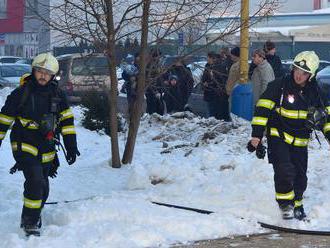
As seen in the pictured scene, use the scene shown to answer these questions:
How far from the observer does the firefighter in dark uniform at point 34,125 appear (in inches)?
251

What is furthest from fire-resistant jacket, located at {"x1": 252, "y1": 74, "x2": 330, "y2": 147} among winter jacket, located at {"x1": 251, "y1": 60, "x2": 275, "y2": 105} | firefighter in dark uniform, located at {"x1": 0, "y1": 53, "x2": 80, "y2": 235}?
winter jacket, located at {"x1": 251, "y1": 60, "x2": 275, "y2": 105}

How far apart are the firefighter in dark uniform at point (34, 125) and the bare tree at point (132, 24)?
279cm

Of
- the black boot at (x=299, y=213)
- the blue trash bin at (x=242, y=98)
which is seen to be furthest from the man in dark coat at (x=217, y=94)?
the black boot at (x=299, y=213)

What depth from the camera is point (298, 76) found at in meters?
6.80

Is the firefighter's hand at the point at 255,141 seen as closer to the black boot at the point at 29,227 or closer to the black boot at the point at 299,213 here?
the black boot at the point at 299,213

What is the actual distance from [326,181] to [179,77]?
19.7 ft

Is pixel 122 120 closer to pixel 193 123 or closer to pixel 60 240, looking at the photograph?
pixel 193 123

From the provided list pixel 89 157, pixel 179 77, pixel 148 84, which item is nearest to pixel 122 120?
pixel 179 77

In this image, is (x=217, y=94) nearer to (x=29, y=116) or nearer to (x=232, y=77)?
(x=232, y=77)

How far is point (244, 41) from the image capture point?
1168 centimetres

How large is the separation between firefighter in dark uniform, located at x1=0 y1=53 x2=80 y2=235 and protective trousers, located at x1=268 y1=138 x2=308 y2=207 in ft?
6.82

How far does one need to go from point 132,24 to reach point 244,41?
2.44 m

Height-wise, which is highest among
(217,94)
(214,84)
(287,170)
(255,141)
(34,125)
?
(214,84)

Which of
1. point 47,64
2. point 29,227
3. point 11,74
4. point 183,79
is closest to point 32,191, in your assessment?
point 29,227
